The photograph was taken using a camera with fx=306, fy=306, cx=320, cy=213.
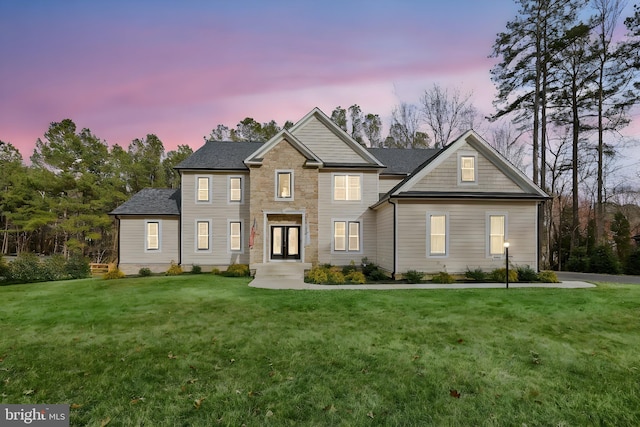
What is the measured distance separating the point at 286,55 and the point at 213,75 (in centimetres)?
482

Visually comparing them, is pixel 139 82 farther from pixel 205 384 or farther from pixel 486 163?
pixel 486 163

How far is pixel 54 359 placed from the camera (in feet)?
16.5

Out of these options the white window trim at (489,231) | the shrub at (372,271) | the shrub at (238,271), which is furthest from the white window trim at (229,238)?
the white window trim at (489,231)

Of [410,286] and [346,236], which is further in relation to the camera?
[346,236]

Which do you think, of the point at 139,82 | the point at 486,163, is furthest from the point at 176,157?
the point at 486,163

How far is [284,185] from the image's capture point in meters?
17.2

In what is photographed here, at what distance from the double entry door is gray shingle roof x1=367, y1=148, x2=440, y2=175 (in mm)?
7182

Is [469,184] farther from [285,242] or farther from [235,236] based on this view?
[235,236]

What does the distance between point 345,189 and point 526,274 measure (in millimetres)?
10041

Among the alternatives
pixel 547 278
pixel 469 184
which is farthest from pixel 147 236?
pixel 547 278

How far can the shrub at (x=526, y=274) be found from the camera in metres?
14.3

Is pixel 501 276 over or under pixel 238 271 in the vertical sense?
over

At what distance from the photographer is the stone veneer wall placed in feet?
55.6

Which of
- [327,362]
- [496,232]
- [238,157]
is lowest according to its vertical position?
[327,362]
